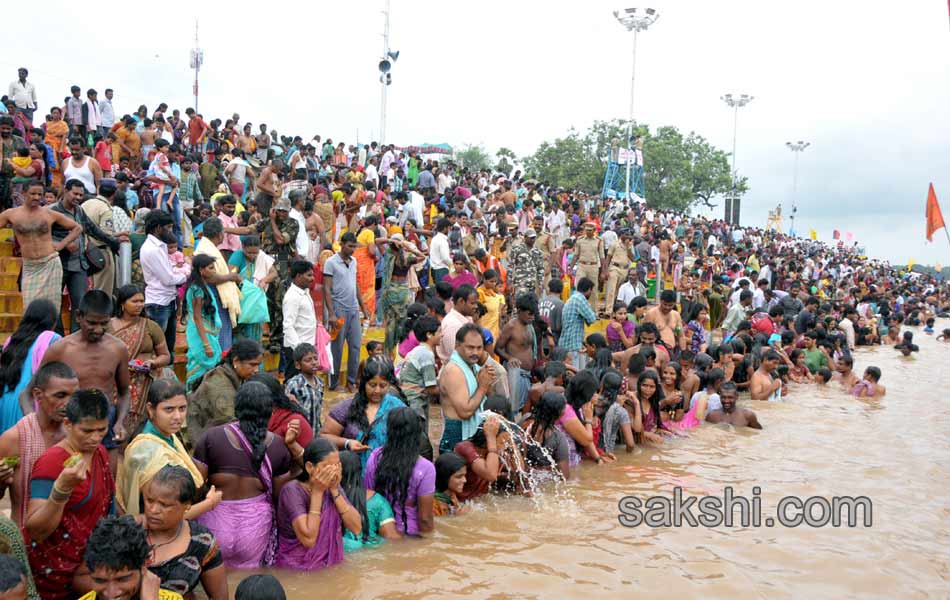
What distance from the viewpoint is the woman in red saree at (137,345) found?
5953 mm

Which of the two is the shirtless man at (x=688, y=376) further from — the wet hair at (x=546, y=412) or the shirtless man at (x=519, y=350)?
the wet hair at (x=546, y=412)

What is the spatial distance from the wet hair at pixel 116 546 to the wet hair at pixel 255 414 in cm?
138

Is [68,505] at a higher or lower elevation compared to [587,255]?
lower

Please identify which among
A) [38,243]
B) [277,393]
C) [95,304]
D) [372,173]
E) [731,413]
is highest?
[372,173]

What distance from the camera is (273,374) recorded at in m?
8.37

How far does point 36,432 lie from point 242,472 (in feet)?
4.04

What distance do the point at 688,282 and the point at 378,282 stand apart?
7.31m

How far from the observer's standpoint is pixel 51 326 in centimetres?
531

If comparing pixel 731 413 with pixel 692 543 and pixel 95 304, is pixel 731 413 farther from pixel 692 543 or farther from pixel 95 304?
pixel 95 304

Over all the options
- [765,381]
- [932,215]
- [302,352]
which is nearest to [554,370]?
[302,352]

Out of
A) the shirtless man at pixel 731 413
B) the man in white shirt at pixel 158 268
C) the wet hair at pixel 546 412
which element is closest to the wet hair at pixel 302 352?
the man in white shirt at pixel 158 268

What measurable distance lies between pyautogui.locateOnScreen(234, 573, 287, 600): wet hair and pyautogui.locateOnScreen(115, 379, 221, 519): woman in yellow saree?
0.93 metres

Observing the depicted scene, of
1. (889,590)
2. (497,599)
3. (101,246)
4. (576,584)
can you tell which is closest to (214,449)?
(497,599)

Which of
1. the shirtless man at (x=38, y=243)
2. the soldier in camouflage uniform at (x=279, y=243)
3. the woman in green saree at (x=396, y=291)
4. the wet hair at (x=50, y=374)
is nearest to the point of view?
the wet hair at (x=50, y=374)
